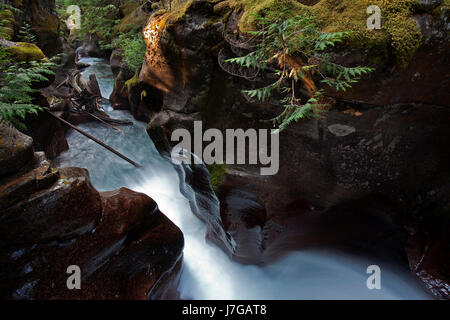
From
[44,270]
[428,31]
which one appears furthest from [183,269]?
[428,31]

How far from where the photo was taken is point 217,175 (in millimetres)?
4195

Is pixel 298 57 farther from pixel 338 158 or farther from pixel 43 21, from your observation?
pixel 43 21

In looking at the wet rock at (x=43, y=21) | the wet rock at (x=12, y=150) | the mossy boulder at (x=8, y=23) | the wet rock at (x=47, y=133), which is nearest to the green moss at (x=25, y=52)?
the wet rock at (x=47, y=133)

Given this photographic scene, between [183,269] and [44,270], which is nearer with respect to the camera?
[44,270]

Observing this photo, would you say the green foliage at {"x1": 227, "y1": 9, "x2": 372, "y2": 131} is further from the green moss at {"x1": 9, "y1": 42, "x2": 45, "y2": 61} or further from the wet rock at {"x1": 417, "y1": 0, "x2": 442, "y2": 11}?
the green moss at {"x1": 9, "y1": 42, "x2": 45, "y2": 61}

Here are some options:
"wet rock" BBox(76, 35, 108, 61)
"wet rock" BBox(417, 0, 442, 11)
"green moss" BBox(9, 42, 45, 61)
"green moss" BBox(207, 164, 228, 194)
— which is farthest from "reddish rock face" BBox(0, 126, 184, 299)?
"wet rock" BBox(76, 35, 108, 61)

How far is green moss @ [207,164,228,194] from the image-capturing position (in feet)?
13.6

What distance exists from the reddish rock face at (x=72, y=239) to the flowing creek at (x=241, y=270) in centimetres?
128

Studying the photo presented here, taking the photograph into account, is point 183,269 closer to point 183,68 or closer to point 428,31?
point 183,68

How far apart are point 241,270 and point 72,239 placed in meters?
3.40

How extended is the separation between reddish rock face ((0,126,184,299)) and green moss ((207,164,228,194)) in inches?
50.3

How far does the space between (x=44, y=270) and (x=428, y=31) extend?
5.49m
